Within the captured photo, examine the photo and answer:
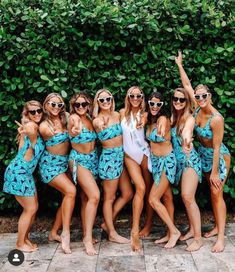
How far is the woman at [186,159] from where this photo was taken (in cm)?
541

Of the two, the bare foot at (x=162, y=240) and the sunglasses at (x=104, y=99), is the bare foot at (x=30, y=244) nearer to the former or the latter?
the bare foot at (x=162, y=240)

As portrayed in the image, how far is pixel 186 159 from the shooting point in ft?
18.2

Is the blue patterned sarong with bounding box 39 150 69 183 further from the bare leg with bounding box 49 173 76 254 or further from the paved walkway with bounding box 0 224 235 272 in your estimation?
the paved walkway with bounding box 0 224 235 272

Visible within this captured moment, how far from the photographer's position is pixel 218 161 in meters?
5.46

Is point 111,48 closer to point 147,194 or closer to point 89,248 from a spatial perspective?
point 147,194

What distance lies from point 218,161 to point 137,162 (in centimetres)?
105

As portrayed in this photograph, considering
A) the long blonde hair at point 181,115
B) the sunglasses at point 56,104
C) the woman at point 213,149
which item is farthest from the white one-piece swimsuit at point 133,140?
the sunglasses at point 56,104

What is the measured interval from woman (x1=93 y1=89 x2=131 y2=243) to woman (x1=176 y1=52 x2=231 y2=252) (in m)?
1.06

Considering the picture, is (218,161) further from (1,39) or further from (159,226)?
(1,39)

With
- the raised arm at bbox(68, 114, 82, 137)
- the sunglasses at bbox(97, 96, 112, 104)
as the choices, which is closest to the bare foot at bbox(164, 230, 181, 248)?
the raised arm at bbox(68, 114, 82, 137)

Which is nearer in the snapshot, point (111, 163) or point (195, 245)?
point (195, 245)

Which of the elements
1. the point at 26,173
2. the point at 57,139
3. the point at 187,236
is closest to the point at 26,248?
the point at 26,173

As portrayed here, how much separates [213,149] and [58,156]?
2.01 metres

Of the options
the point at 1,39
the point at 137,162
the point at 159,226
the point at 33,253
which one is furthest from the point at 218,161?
the point at 1,39
